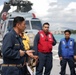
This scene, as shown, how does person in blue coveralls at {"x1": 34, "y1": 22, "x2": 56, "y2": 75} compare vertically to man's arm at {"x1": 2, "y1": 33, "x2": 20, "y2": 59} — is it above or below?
below

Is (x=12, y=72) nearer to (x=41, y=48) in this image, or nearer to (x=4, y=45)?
(x=4, y=45)

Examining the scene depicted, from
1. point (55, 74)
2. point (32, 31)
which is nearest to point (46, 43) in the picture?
point (55, 74)

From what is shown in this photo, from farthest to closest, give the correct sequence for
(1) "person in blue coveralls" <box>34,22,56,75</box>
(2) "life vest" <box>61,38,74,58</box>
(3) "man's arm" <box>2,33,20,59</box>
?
1. (2) "life vest" <box>61,38,74,58</box>
2. (1) "person in blue coveralls" <box>34,22,56,75</box>
3. (3) "man's arm" <box>2,33,20,59</box>

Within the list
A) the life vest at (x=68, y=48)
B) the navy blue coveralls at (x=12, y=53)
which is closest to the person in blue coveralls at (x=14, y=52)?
the navy blue coveralls at (x=12, y=53)

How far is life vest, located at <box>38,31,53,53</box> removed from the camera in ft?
25.4

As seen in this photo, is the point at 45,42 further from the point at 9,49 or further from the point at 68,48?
the point at 9,49

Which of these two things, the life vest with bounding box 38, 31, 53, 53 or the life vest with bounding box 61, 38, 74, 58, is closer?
the life vest with bounding box 38, 31, 53, 53

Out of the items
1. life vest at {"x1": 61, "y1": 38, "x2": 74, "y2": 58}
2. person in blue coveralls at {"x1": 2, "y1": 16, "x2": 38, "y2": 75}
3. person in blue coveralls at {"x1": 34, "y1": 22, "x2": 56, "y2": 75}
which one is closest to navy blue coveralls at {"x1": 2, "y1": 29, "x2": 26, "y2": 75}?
person in blue coveralls at {"x1": 2, "y1": 16, "x2": 38, "y2": 75}

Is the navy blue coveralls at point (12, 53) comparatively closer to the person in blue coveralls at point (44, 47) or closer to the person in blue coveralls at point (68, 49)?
the person in blue coveralls at point (44, 47)

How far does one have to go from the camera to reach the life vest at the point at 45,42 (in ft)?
25.4

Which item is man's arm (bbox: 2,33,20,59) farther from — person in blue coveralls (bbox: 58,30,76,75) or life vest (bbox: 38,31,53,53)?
person in blue coveralls (bbox: 58,30,76,75)

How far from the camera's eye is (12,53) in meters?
4.34

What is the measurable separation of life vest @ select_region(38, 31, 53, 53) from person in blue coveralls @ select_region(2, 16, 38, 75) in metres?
3.18

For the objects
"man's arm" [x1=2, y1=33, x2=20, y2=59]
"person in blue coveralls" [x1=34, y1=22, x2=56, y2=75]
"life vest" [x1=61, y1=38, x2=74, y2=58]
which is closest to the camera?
"man's arm" [x1=2, y1=33, x2=20, y2=59]
